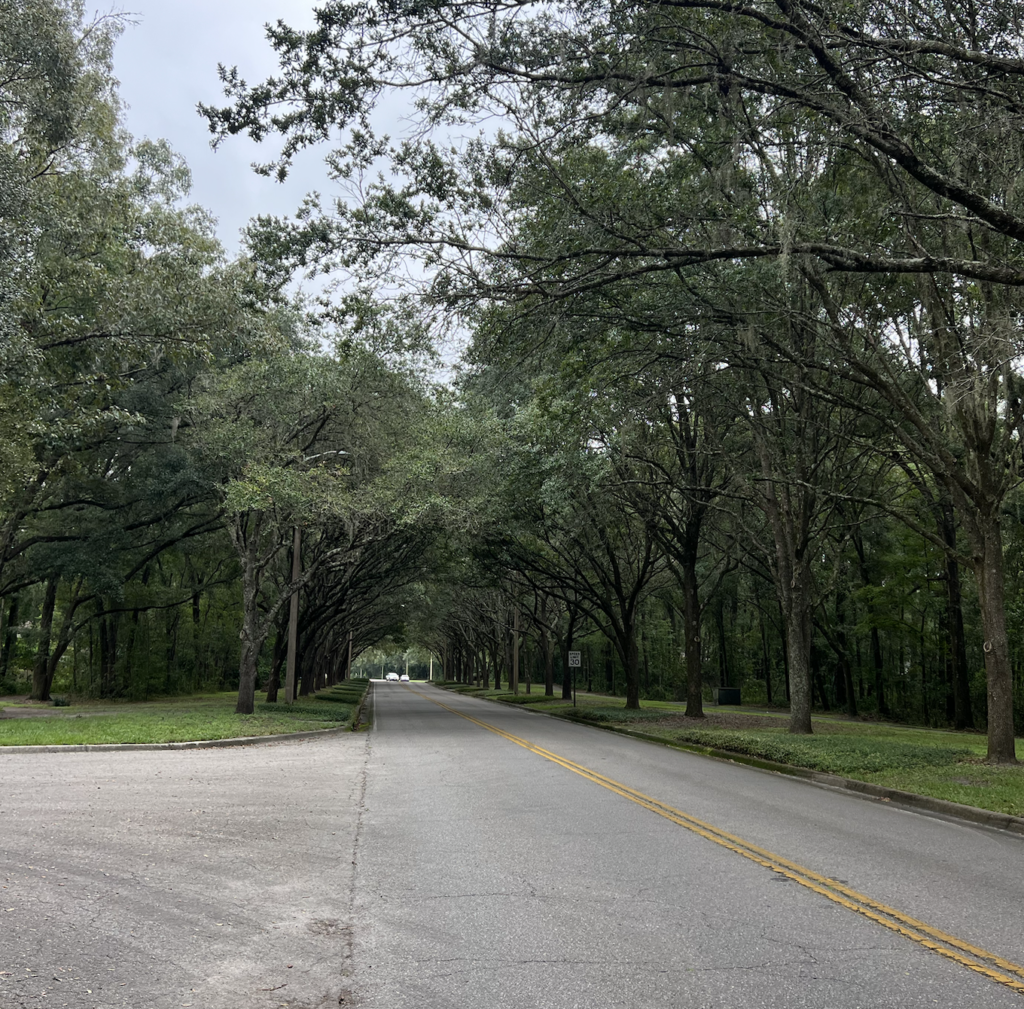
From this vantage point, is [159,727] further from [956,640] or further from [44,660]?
[956,640]

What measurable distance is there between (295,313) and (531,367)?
51.3 feet

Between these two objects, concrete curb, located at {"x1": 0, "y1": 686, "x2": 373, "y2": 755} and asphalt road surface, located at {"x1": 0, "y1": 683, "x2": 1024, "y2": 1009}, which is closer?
asphalt road surface, located at {"x1": 0, "y1": 683, "x2": 1024, "y2": 1009}

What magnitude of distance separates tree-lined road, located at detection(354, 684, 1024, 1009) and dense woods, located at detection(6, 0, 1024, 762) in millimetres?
5432

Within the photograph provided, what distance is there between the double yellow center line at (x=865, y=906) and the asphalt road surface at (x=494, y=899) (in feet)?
0.08

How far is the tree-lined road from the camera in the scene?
412cm

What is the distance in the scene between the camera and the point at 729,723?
25.0 m

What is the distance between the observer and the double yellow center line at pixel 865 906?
174 inches

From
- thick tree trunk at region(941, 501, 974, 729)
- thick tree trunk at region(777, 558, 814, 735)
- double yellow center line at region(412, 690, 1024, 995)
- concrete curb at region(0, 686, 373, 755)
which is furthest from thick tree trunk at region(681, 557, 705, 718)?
double yellow center line at region(412, 690, 1024, 995)

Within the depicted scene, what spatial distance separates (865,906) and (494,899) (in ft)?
8.34

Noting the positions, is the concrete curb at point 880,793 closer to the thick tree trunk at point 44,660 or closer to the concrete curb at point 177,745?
the concrete curb at point 177,745

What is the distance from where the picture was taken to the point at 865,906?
18.2ft

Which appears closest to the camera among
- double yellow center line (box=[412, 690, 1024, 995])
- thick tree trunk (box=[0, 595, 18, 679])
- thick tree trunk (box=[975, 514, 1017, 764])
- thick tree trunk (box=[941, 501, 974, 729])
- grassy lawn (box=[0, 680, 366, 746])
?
double yellow center line (box=[412, 690, 1024, 995])

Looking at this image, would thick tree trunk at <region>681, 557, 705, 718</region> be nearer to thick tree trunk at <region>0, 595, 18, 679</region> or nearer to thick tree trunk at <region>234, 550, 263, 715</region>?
thick tree trunk at <region>234, 550, 263, 715</region>

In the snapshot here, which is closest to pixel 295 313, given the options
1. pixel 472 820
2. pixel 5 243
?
pixel 5 243
